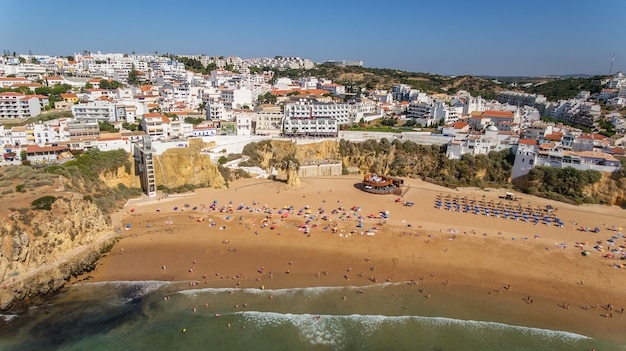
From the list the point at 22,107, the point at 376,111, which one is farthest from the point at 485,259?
the point at 22,107

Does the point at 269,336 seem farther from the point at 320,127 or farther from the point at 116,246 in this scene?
the point at 320,127

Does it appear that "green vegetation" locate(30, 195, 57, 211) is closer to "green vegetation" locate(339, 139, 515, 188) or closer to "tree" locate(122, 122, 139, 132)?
"tree" locate(122, 122, 139, 132)

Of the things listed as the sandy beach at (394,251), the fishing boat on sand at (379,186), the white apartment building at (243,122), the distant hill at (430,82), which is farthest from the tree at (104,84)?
the distant hill at (430,82)

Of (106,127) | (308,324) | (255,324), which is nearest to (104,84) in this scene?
(106,127)

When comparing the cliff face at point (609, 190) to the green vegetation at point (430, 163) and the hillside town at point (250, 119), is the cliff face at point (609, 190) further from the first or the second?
the green vegetation at point (430, 163)

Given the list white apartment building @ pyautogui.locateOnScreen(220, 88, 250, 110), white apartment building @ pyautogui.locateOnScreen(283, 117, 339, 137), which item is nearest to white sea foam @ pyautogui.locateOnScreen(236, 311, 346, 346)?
white apartment building @ pyautogui.locateOnScreen(283, 117, 339, 137)
